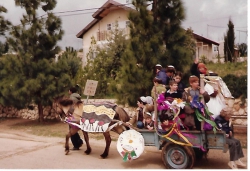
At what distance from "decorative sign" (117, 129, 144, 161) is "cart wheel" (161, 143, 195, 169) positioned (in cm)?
33

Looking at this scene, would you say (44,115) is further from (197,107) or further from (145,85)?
(197,107)

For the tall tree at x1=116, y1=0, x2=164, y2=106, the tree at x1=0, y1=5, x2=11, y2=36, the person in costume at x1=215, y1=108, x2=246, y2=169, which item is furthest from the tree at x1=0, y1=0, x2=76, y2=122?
the person in costume at x1=215, y1=108, x2=246, y2=169

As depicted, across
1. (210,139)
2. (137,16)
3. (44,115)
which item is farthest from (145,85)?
(44,115)

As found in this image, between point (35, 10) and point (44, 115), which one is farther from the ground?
point (35, 10)

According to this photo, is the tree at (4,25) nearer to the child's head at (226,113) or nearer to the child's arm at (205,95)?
the child's arm at (205,95)

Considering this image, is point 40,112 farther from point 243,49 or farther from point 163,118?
point 243,49

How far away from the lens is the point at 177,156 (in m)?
4.22

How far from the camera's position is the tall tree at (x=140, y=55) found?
6039 millimetres

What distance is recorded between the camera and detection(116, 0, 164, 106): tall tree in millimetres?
6039

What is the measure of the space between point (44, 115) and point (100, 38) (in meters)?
A: 2.92

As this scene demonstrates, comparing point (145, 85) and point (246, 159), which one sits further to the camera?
point (145, 85)

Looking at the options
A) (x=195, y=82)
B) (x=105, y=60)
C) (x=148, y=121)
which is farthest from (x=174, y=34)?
(x=105, y=60)

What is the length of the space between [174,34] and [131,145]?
8.77 ft

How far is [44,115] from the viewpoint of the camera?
8.77 metres
